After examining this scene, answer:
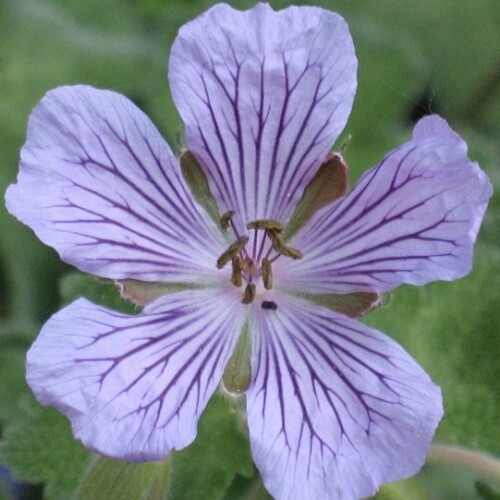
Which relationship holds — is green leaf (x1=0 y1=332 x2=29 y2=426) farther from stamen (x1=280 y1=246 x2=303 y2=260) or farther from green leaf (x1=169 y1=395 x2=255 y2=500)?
stamen (x1=280 y1=246 x2=303 y2=260)

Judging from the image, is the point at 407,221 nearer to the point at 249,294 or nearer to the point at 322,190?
the point at 322,190

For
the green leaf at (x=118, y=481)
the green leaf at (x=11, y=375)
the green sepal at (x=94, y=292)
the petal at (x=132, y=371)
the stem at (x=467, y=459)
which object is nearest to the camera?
the petal at (x=132, y=371)

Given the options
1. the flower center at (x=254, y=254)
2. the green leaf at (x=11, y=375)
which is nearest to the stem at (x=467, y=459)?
the flower center at (x=254, y=254)

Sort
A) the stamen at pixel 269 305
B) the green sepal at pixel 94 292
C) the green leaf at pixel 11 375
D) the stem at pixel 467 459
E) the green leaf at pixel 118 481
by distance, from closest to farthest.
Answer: the green leaf at pixel 118 481 → the stamen at pixel 269 305 → the stem at pixel 467 459 → the green sepal at pixel 94 292 → the green leaf at pixel 11 375

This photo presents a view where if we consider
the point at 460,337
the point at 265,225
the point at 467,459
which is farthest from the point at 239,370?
the point at 460,337

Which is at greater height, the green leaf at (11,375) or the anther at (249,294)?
the anther at (249,294)

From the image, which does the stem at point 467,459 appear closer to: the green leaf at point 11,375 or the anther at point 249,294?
the anther at point 249,294
